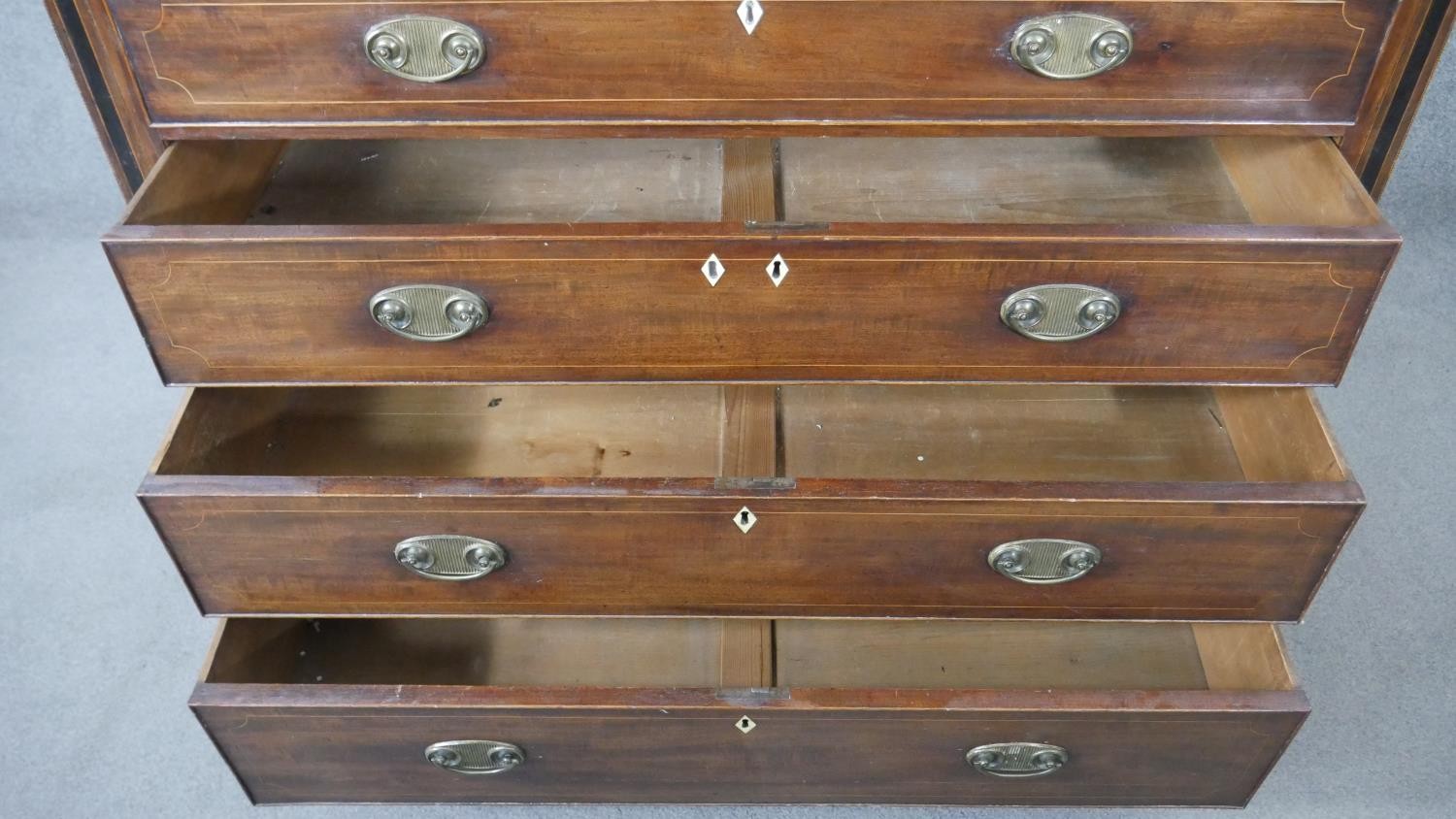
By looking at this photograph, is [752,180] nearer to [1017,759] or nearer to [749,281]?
[749,281]

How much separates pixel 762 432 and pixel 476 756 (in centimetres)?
36

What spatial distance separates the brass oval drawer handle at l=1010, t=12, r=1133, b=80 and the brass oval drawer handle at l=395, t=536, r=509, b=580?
52 centimetres

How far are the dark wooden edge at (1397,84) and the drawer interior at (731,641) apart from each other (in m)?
0.42

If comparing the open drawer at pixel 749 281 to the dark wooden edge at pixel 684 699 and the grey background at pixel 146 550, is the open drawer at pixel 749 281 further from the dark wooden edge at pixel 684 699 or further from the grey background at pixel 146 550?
the dark wooden edge at pixel 684 699

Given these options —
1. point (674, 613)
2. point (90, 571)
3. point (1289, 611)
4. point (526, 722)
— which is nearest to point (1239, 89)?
point (1289, 611)

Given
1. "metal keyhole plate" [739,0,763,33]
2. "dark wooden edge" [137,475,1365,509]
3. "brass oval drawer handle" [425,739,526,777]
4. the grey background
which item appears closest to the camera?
"metal keyhole plate" [739,0,763,33]

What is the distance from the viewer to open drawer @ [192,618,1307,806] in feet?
3.27

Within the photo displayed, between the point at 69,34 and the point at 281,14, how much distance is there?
0.15m

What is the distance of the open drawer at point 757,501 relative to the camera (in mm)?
926

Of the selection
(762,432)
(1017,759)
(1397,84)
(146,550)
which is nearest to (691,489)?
(762,432)

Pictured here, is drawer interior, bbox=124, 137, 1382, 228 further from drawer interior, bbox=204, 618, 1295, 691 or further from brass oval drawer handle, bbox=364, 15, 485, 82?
drawer interior, bbox=204, 618, 1295, 691

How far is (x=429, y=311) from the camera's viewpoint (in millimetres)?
875

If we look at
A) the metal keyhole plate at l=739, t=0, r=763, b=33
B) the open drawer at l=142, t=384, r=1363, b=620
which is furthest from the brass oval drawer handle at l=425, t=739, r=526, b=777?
the metal keyhole plate at l=739, t=0, r=763, b=33

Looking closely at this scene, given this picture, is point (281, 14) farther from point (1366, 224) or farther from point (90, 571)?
point (90, 571)
